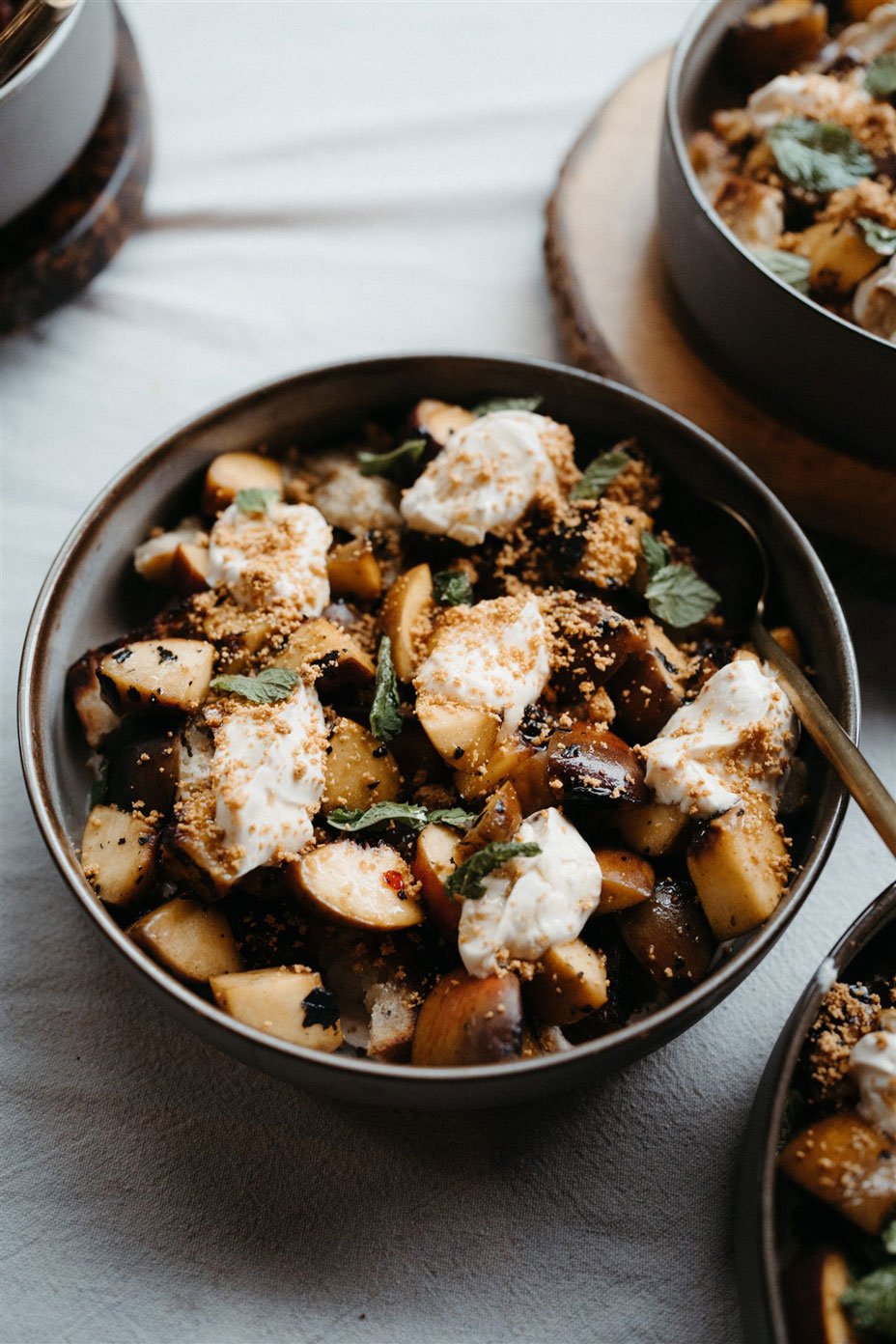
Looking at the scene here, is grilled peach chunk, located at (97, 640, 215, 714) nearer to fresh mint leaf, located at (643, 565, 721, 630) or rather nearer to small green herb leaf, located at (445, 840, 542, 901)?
small green herb leaf, located at (445, 840, 542, 901)

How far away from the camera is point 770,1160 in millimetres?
1134

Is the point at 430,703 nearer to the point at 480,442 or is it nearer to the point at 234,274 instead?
the point at 480,442

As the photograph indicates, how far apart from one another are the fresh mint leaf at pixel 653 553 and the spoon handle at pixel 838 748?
0.57ft

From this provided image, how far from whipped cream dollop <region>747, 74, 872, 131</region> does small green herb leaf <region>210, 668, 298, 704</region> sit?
1.18 m

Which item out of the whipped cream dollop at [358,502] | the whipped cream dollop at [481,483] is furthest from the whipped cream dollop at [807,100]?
the whipped cream dollop at [358,502]

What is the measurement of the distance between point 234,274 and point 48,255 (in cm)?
33

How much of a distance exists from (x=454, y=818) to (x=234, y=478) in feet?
1.86

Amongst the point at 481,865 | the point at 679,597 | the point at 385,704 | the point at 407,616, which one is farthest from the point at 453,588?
the point at 481,865

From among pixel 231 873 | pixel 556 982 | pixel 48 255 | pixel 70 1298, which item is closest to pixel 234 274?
pixel 48 255

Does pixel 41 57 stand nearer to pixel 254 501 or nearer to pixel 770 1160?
pixel 254 501

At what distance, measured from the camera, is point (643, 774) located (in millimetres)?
1305

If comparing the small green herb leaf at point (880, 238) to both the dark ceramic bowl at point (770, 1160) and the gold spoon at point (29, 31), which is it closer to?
the dark ceramic bowl at point (770, 1160)

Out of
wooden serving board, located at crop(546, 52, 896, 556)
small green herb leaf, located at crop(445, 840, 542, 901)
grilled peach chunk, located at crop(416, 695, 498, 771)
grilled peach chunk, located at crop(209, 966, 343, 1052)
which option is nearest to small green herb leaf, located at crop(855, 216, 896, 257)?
wooden serving board, located at crop(546, 52, 896, 556)

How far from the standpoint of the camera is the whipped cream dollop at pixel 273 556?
4.57 feet
